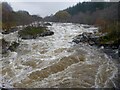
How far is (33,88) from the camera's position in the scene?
1262 cm

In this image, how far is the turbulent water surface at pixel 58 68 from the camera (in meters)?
13.2

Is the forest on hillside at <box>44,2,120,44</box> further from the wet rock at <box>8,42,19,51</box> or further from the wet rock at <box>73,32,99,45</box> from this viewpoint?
the wet rock at <box>8,42,19,51</box>

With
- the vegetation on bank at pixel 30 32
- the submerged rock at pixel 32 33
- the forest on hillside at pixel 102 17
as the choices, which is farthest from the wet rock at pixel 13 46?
the forest on hillside at pixel 102 17

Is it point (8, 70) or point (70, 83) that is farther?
point (8, 70)

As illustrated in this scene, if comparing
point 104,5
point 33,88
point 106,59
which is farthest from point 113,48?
point 104,5

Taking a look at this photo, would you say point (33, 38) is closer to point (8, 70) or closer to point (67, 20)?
point (8, 70)

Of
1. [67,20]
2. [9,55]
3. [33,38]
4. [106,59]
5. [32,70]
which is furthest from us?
[67,20]

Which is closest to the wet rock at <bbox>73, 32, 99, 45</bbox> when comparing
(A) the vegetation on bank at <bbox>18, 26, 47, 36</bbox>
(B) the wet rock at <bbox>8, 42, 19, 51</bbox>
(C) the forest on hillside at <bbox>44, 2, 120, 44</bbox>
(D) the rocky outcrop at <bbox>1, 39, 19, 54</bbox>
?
(C) the forest on hillside at <bbox>44, 2, 120, 44</bbox>

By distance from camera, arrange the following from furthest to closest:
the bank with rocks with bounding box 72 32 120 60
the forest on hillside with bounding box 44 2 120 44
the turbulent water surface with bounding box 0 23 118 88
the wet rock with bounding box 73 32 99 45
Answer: the wet rock with bounding box 73 32 99 45
the forest on hillside with bounding box 44 2 120 44
the bank with rocks with bounding box 72 32 120 60
the turbulent water surface with bounding box 0 23 118 88

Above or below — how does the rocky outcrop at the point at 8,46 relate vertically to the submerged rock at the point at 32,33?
above

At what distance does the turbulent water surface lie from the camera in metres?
13.2

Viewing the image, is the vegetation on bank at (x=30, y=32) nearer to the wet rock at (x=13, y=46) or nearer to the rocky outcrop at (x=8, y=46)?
the wet rock at (x=13, y=46)

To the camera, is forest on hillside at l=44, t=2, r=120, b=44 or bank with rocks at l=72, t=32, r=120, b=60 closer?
bank with rocks at l=72, t=32, r=120, b=60

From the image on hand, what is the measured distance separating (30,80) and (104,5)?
46.7 m
